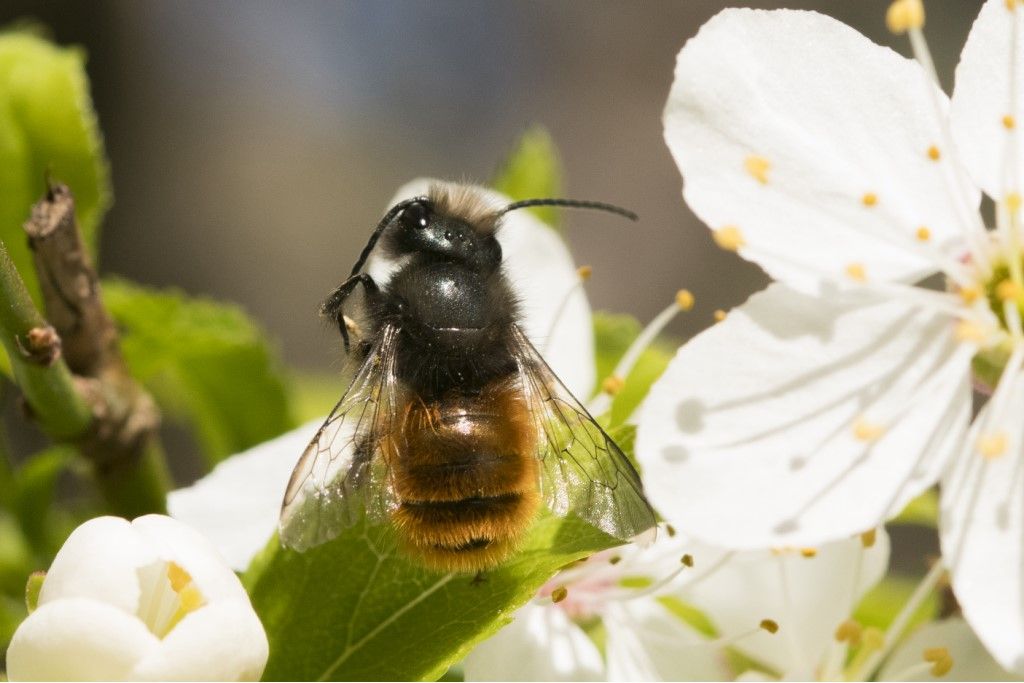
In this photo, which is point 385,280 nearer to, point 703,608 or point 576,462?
point 576,462

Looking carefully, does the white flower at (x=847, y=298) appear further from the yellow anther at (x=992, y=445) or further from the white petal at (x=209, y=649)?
the white petal at (x=209, y=649)

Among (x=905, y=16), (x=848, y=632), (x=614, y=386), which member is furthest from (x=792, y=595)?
(x=905, y=16)

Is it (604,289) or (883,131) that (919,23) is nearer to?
(883,131)

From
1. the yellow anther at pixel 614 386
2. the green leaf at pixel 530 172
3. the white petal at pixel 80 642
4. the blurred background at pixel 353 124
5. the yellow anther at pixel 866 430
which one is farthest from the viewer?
the blurred background at pixel 353 124

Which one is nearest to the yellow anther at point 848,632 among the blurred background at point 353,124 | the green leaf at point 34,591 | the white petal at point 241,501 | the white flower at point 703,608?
the white flower at point 703,608

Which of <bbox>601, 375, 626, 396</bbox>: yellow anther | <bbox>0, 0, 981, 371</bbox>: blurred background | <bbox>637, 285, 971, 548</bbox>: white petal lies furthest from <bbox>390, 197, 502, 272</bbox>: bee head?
<bbox>0, 0, 981, 371</bbox>: blurred background

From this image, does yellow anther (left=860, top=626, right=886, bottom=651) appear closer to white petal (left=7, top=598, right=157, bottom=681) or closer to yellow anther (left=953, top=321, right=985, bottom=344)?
yellow anther (left=953, top=321, right=985, bottom=344)
